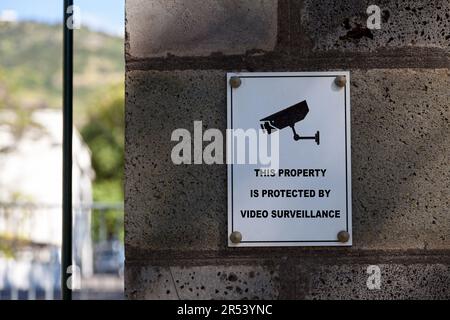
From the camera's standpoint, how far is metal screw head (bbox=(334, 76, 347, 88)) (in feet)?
6.81

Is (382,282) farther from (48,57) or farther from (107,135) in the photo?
(48,57)

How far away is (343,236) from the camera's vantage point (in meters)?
2.05

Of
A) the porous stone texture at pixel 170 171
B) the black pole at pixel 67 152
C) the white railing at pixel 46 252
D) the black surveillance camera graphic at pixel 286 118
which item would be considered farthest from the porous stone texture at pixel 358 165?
the white railing at pixel 46 252

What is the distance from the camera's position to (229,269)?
2053mm

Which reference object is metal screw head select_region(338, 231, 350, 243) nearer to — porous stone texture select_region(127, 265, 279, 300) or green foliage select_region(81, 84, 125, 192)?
porous stone texture select_region(127, 265, 279, 300)

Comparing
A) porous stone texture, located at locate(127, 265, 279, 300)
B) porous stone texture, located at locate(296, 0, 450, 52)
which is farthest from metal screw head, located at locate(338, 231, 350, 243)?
porous stone texture, located at locate(296, 0, 450, 52)

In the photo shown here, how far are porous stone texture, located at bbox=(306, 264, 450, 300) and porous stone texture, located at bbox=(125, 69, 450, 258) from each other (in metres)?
0.07

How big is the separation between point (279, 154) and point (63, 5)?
84 cm

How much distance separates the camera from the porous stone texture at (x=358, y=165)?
206cm

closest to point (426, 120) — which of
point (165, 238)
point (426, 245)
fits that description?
point (426, 245)

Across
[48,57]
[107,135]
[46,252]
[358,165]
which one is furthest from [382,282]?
[48,57]

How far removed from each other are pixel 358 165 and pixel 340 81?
9.9 inches

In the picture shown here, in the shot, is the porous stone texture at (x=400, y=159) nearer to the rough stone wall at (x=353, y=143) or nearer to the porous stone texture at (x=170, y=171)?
the rough stone wall at (x=353, y=143)
